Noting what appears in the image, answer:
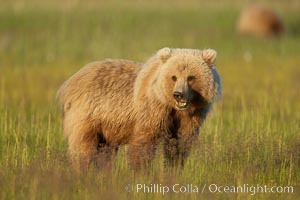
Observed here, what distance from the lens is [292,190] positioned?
5883 millimetres

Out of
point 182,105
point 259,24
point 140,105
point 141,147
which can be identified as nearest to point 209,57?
point 182,105

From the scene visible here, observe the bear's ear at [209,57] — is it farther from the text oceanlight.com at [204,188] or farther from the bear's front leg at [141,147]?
the text oceanlight.com at [204,188]

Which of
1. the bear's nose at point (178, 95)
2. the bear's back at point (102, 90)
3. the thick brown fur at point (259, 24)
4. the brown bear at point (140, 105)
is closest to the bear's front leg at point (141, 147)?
the brown bear at point (140, 105)

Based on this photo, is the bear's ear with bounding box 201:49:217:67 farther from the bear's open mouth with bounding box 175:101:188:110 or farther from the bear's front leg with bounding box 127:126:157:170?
the bear's front leg with bounding box 127:126:157:170

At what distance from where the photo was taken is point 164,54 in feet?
21.1

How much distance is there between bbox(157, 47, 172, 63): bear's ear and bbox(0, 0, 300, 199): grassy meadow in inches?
29.5

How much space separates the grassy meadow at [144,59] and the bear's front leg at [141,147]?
9cm

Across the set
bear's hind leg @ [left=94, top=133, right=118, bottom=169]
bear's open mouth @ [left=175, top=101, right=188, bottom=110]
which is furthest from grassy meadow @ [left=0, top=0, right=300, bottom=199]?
bear's open mouth @ [left=175, top=101, right=188, bottom=110]

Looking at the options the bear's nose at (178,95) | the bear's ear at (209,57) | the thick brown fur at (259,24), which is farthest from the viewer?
the thick brown fur at (259,24)

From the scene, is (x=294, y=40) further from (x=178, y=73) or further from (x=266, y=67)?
(x=178, y=73)

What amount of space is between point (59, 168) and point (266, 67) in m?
10.2

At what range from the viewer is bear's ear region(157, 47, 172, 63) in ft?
21.1

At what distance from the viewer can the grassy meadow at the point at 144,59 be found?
572cm

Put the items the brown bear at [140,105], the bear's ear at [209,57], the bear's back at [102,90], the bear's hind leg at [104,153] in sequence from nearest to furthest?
the bear's hind leg at [104,153]
the brown bear at [140,105]
the bear's ear at [209,57]
the bear's back at [102,90]
